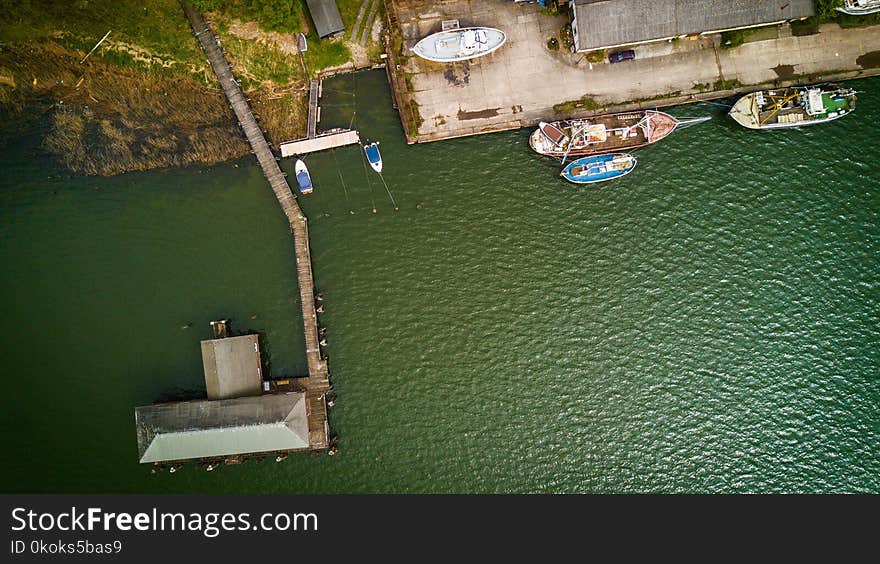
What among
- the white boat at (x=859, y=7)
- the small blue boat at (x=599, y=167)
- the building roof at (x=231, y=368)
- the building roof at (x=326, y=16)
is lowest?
the building roof at (x=231, y=368)

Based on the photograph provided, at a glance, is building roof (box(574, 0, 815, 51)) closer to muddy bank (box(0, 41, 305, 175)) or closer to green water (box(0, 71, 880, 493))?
green water (box(0, 71, 880, 493))

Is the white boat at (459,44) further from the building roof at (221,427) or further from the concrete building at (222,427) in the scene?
the building roof at (221,427)

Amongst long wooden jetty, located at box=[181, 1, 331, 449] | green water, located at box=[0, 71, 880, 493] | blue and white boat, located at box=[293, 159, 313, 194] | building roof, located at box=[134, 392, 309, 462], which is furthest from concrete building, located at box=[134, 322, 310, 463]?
blue and white boat, located at box=[293, 159, 313, 194]

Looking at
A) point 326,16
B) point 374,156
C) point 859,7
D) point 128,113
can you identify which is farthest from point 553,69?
point 128,113

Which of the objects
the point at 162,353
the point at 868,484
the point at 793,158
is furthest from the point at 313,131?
the point at 868,484

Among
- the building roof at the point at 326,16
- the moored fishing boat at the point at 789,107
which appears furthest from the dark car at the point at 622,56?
the building roof at the point at 326,16

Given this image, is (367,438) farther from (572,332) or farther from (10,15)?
(10,15)
